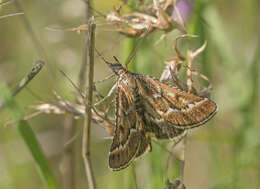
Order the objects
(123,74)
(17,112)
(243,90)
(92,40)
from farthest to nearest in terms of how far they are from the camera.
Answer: (243,90) → (123,74) → (17,112) → (92,40)

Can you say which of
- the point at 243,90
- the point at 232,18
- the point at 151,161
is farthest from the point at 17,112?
the point at 232,18

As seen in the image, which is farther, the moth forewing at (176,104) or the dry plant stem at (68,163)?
the dry plant stem at (68,163)

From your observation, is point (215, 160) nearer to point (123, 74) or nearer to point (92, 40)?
point (123, 74)

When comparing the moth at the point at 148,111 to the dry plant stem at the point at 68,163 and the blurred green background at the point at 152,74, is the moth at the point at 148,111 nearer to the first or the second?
the blurred green background at the point at 152,74

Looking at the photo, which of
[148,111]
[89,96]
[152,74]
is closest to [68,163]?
[152,74]

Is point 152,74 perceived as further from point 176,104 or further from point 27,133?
point 27,133

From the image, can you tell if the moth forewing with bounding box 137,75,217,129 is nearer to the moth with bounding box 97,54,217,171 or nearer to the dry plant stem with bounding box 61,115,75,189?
the moth with bounding box 97,54,217,171

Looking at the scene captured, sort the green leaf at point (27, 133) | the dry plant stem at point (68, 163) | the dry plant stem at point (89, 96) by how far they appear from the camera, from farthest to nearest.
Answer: the dry plant stem at point (68, 163)
the green leaf at point (27, 133)
the dry plant stem at point (89, 96)

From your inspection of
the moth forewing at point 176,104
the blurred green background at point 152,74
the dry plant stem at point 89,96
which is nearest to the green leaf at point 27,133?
the blurred green background at point 152,74
